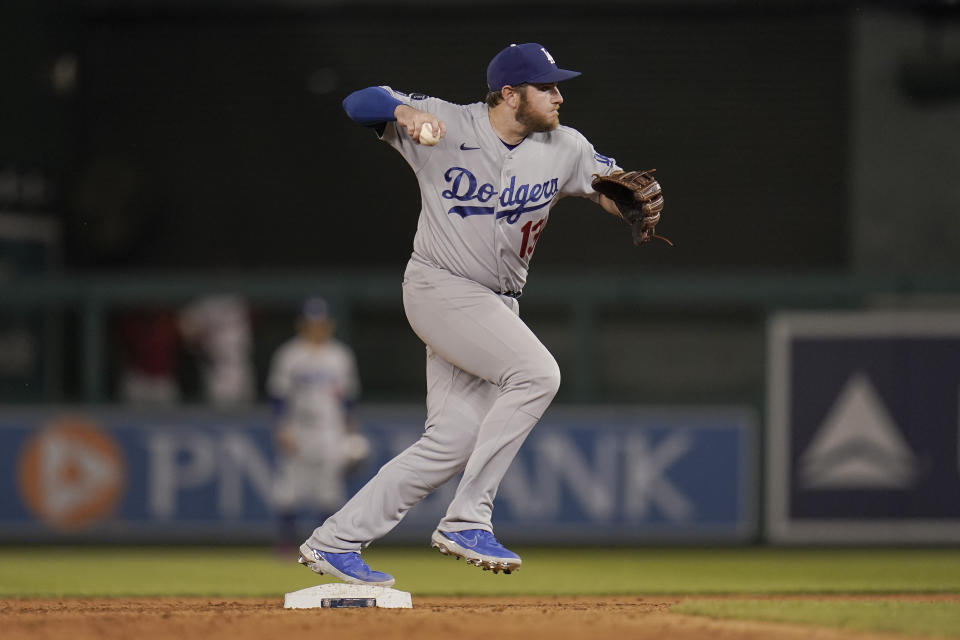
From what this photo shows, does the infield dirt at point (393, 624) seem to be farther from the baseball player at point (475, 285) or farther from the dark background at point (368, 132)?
the dark background at point (368, 132)

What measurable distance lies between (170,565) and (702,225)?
6.42 m

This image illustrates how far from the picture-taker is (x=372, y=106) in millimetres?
4793

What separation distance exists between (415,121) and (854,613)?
2.28 meters

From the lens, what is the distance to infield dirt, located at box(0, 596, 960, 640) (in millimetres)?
4516

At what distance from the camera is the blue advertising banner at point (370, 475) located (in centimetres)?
983

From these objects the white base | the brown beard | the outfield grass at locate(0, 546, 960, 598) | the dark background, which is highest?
the dark background

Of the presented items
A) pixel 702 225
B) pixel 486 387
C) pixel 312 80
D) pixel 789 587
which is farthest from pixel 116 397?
pixel 486 387

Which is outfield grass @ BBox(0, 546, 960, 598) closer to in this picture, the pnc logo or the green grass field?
the green grass field

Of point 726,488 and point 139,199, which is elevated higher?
point 139,199

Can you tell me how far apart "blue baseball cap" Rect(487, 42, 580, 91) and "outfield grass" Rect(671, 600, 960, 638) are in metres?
1.93

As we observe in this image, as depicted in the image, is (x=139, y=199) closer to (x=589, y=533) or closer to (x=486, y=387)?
(x=589, y=533)

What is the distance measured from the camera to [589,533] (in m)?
9.85

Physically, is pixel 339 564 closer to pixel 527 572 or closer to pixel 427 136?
pixel 427 136

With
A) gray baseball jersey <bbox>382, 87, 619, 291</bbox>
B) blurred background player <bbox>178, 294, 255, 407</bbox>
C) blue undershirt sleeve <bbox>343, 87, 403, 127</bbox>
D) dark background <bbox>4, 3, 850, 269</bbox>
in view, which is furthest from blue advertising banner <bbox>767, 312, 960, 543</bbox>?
blue undershirt sleeve <bbox>343, 87, 403, 127</bbox>
